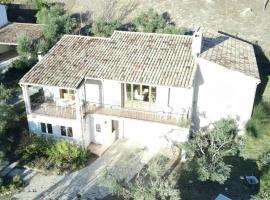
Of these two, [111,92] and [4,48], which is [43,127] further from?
[4,48]

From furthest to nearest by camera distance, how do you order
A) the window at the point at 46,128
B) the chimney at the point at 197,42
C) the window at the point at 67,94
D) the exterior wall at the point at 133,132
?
the window at the point at 46,128 < the window at the point at 67,94 < the exterior wall at the point at 133,132 < the chimney at the point at 197,42

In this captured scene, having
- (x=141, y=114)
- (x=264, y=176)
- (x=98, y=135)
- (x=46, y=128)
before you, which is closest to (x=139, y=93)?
(x=141, y=114)

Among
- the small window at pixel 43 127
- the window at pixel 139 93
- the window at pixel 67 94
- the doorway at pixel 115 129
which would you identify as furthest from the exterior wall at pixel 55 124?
the window at pixel 139 93

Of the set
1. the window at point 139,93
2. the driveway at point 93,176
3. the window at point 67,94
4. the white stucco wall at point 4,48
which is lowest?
the driveway at point 93,176

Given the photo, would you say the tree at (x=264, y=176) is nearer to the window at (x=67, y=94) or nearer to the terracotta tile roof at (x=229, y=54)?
the terracotta tile roof at (x=229, y=54)

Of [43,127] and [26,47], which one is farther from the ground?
[26,47]

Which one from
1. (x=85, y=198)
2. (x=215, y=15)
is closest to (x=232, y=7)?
(x=215, y=15)

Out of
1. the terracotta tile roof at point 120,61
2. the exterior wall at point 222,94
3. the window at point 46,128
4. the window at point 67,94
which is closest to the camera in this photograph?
the terracotta tile roof at point 120,61
